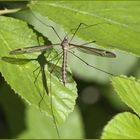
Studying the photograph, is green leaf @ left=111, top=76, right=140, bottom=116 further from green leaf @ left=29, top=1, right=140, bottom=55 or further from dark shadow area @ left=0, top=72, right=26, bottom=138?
dark shadow area @ left=0, top=72, right=26, bottom=138

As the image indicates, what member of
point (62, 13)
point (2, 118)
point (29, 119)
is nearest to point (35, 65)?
point (62, 13)

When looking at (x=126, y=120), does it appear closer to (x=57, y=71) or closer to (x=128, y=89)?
(x=128, y=89)

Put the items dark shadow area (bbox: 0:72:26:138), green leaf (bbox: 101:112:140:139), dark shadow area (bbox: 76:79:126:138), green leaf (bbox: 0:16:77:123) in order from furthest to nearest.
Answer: dark shadow area (bbox: 76:79:126:138), dark shadow area (bbox: 0:72:26:138), green leaf (bbox: 0:16:77:123), green leaf (bbox: 101:112:140:139)

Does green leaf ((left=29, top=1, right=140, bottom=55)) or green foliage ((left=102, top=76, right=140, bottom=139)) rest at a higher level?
green leaf ((left=29, top=1, right=140, bottom=55))

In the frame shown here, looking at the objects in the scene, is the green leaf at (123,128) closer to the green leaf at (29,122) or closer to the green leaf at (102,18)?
the green leaf at (102,18)

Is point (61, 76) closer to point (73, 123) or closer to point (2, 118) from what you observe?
point (73, 123)

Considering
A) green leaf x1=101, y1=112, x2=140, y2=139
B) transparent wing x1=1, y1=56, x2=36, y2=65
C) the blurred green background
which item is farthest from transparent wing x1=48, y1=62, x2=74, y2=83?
the blurred green background
